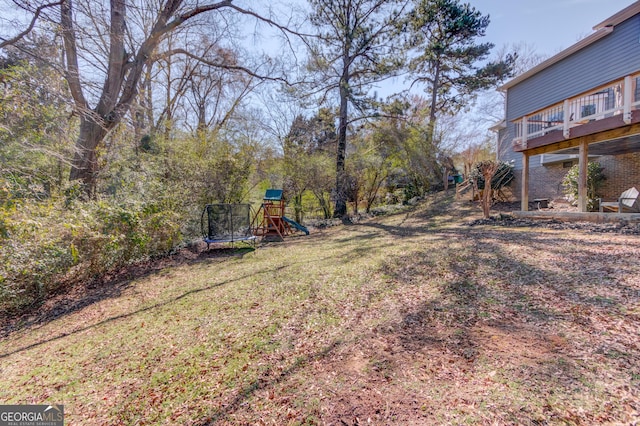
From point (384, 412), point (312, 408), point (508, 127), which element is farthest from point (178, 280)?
point (508, 127)

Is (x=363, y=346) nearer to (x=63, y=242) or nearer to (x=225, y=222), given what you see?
(x=63, y=242)

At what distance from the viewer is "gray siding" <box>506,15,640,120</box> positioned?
8.01 metres

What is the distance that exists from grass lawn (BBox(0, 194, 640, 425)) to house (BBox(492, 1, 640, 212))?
3027mm

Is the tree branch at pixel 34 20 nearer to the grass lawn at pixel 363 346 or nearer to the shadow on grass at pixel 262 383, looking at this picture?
the grass lawn at pixel 363 346

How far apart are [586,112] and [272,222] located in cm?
1091

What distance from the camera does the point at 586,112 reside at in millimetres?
9070

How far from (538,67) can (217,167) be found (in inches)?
492

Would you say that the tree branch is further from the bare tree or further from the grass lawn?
the grass lawn

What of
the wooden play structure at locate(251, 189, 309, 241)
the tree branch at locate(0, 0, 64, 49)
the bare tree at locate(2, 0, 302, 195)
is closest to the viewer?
the tree branch at locate(0, 0, 64, 49)

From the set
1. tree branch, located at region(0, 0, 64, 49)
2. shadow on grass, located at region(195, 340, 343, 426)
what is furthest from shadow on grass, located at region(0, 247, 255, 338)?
tree branch, located at region(0, 0, 64, 49)

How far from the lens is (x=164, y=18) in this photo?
21.3 ft

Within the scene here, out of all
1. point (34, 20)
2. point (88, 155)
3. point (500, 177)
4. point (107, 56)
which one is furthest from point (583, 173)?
point (107, 56)

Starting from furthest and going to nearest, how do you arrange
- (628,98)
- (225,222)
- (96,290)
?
→ (225,222)
(628,98)
(96,290)

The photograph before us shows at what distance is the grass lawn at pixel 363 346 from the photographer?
65.6 inches
